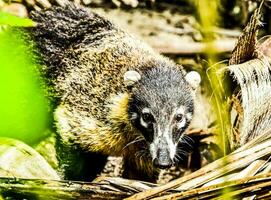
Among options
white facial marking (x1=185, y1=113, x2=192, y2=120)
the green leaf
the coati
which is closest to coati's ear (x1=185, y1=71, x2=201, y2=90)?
the coati

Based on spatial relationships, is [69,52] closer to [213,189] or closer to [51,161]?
[51,161]

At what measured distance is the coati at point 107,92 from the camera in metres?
3.55

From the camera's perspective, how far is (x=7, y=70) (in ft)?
4.29

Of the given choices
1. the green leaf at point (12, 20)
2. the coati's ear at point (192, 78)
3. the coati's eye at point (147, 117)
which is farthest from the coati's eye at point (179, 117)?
the green leaf at point (12, 20)

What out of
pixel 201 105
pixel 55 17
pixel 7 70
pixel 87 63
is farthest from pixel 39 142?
pixel 7 70

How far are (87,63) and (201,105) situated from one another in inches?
48.6

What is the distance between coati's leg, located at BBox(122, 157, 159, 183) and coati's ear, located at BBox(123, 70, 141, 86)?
2.00 ft

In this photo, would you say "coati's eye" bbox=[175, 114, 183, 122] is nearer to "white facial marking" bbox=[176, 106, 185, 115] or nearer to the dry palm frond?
"white facial marking" bbox=[176, 106, 185, 115]

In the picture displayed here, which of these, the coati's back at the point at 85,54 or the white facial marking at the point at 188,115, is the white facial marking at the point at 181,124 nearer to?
the white facial marking at the point at 188,115

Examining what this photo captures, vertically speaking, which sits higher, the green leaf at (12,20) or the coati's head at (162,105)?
the coati's head at (162,105)

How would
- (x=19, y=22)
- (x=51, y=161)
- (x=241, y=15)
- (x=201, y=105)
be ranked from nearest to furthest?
1. (x=19, y=22)
2. (x=51, y=161)
3. (x=201, y=105)
4. (x=241, y=15)

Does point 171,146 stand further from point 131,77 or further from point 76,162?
point 76,162

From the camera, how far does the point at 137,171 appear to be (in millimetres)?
4059

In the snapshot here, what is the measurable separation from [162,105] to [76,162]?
3.03 ft
